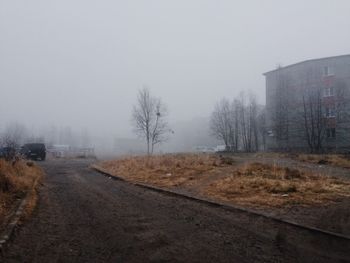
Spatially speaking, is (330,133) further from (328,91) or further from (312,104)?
(328,91)

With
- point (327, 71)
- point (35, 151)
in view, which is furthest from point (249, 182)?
point (327, 71)

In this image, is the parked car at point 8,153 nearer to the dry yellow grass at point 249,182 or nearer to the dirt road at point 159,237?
the dry yellow grass at point 249,182

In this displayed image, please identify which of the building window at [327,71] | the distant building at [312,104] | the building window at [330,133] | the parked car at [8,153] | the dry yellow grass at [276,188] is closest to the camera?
the dry yellow grass at [276,188]

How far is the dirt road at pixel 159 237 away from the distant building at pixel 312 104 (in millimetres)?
45610

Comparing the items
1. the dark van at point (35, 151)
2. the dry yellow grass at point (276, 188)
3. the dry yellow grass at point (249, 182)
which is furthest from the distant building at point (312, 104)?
the dry yellow grass at point (276, 188)

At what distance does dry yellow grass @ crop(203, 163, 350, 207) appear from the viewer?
39.7ft

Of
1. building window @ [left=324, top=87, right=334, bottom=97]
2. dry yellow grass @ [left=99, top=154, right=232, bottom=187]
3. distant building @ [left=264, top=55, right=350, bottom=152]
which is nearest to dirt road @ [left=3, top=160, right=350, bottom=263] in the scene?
dry yellow grass @ [left=99, top=154, right=232, bottom=187]

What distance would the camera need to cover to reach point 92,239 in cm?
782

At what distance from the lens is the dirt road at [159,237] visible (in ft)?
21.9

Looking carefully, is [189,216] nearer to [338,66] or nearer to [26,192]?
[26,192]

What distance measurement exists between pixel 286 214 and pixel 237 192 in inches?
141

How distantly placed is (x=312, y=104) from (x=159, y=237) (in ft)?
169

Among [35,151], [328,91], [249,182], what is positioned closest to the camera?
[249,182]

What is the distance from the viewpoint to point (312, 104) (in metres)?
56.5
